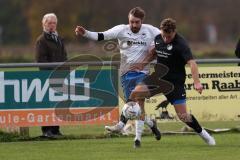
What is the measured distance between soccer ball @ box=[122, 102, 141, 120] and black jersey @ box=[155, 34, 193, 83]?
25.8 inches

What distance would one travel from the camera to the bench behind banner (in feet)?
57.4

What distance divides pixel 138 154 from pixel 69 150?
1.35 metres

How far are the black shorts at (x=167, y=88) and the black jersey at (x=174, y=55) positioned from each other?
0.10 meters

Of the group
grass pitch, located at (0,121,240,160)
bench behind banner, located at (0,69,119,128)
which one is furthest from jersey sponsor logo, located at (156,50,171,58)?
bench behind banner, located at (0,69,119,128)

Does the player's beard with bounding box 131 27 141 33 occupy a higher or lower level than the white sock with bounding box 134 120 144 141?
higher

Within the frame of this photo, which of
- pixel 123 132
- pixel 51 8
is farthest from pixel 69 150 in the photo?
pixel 51 8

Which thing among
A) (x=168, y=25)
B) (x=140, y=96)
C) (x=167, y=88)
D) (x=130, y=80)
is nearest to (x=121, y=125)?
(x=130, y=80)

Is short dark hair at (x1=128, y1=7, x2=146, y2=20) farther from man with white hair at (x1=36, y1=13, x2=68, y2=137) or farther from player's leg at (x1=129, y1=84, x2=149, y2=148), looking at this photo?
man with white hair at (x1=36, y1=13, x2=68, y2=137)

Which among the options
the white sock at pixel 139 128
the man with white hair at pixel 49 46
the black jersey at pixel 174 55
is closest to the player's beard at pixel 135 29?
the black jersey at pixel 174 55

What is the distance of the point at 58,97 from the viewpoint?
17.6 m

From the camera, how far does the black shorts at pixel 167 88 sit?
1537 cm

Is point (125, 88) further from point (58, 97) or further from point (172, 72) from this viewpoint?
point (58, 97)

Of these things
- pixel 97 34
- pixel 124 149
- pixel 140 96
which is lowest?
pixel 124 149

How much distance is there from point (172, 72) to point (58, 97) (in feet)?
9.83
